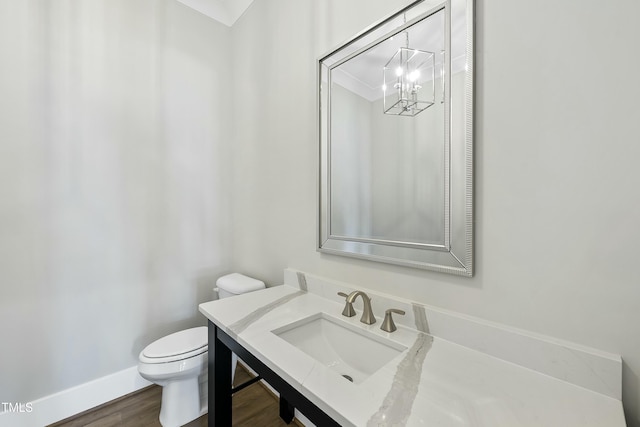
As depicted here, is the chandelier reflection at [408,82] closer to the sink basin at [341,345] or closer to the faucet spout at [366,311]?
the faucet spout at [366,311]

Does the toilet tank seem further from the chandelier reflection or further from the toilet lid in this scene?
the chandelier reflection

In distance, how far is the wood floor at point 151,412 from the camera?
1.48m

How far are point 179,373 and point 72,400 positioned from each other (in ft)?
2.48

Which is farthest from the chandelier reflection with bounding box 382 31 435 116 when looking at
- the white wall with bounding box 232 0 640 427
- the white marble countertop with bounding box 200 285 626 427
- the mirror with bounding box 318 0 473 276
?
the white marble countertop with bounding box 200 285 626 427

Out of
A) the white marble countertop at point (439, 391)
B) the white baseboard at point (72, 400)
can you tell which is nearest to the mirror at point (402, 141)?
the white marble countertop at point (439, 391)

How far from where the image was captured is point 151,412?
156 centimetres

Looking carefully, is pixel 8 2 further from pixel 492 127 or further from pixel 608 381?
pixel 608 381

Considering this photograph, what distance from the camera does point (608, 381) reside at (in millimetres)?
629

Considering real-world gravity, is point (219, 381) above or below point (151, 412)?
above

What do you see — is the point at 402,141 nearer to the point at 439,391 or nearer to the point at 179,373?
the point at 439,391

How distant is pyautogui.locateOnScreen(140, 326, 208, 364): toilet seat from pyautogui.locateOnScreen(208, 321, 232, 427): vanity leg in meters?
0.35

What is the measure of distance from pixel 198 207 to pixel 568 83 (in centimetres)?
212

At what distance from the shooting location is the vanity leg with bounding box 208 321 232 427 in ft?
3.69

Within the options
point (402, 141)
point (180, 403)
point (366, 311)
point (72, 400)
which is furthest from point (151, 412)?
point (402, 141)
